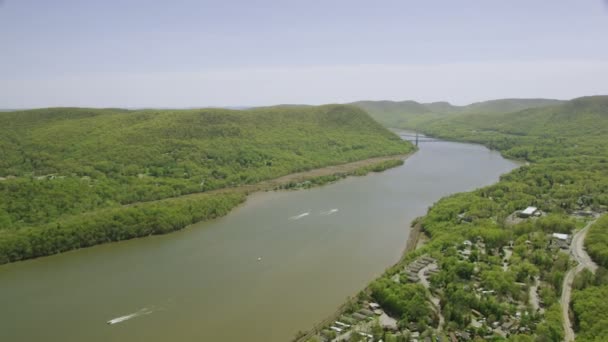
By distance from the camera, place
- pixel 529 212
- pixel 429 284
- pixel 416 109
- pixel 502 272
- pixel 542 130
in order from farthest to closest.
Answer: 1. pixel 416 109
2. pixel 542 130
3. pixel 529 212
4. pixel 502 272
5. pixel 429 284

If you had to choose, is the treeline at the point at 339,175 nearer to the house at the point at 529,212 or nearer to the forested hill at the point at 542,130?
the house at the point at 529,212

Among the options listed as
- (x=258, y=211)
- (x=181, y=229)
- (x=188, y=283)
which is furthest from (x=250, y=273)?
(x=258, y=211)

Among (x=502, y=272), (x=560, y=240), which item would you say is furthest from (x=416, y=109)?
(x=502, y=272)

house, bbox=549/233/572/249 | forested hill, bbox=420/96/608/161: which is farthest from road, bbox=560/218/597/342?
forested hill, bbox=420/96/608/161

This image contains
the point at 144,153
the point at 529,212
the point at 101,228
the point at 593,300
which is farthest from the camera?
the point at 144,153

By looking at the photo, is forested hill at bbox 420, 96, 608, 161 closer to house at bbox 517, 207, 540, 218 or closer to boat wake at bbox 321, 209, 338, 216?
house at bbox 517, 207, 540, 218

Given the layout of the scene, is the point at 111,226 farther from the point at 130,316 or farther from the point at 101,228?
the point at 130,316
